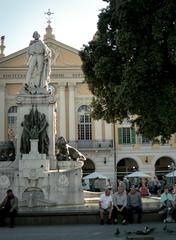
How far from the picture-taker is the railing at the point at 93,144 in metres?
50.8

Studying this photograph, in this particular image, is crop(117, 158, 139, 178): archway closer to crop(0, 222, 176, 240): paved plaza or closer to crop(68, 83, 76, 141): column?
crop(68, 83, 76, 141): column

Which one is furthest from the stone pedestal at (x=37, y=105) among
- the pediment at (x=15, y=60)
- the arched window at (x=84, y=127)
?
the pediment at (x=15, y=60)


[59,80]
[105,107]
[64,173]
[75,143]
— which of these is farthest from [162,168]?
[64,173]

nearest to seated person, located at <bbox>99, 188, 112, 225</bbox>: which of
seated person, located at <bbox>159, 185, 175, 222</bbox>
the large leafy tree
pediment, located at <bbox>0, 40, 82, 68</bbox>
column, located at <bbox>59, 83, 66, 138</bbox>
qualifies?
seated person, located at <bbox>159, 185, 175, 222</bbox>

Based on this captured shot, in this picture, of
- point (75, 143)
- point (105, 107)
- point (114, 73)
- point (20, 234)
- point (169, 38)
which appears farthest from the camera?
point (75, 143)

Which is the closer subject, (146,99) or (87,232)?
(87,232)

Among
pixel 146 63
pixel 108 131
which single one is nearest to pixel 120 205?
pixel 146 63

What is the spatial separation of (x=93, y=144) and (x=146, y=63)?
35.2 metres

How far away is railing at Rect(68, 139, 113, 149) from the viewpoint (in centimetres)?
5081

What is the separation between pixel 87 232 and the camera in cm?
1170

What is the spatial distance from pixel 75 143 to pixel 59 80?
701cm

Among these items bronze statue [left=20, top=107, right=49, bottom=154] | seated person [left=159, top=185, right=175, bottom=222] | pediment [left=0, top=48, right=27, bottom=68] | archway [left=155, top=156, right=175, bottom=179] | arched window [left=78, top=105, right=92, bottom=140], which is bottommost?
seated person [left=159, top=185, right=175, bottom=222]

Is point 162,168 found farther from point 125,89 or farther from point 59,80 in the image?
point 125,89

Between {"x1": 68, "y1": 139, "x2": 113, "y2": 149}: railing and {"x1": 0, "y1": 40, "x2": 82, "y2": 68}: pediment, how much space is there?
323 inches
